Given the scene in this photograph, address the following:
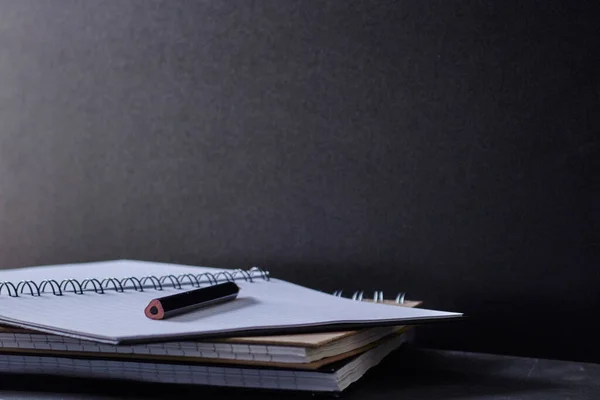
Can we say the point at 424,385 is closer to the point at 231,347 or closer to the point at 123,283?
the point at 231,347

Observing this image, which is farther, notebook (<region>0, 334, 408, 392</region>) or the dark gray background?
the dark gray background

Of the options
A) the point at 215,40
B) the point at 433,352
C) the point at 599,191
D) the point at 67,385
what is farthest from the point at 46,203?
the point at 599,191

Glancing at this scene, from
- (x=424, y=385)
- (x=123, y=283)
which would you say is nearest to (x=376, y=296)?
(x=424, y=385)

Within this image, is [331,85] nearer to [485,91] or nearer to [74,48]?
[485,91]

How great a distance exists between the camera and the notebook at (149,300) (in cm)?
60

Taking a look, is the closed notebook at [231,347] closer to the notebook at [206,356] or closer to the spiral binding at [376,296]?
the notebook at [206,356]

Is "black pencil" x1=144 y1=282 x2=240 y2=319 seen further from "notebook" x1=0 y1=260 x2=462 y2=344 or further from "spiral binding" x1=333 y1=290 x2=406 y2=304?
"spiral binding" x1=333 y1=290 x2=406 y2=304

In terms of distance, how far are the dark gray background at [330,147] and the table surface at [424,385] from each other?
0.19 feet

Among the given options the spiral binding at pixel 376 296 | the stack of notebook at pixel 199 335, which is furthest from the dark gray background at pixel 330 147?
the stack of notebook at pixel 199 335

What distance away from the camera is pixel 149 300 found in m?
0.72

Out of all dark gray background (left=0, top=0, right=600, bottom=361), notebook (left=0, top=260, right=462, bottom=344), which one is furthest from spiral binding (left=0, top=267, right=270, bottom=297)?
dark gray background (left=0, top=0, right=600, bottom=361)

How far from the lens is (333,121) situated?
869 millimetres

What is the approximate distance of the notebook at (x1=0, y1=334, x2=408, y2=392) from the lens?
583 mm

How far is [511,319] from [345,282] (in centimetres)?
19
